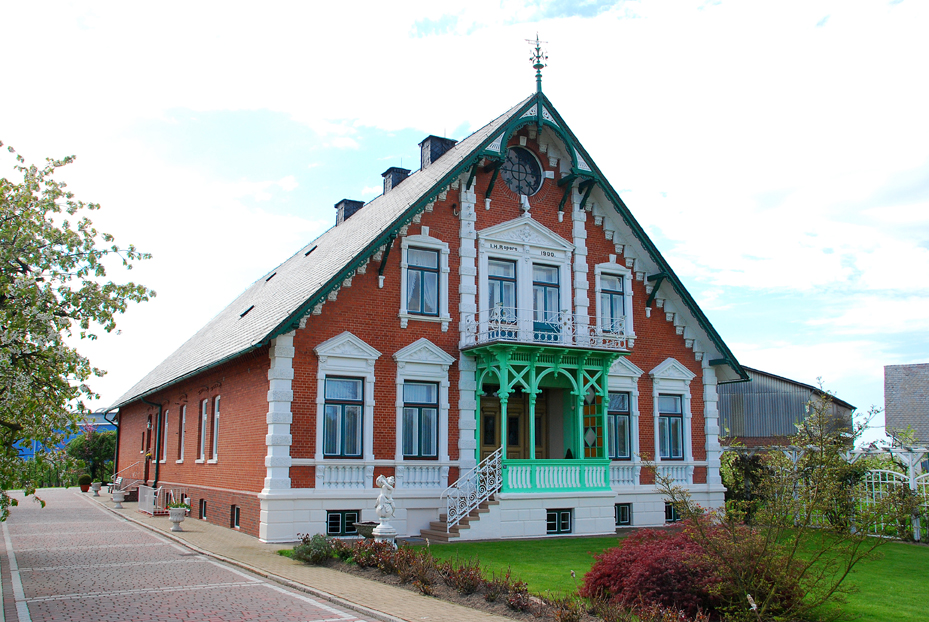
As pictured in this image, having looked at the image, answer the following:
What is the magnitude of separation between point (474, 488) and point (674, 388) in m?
7.37

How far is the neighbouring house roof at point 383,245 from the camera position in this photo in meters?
17.6

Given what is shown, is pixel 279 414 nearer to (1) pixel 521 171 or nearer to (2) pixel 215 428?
(2) pixel 215 428

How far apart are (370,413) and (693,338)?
10536 mm

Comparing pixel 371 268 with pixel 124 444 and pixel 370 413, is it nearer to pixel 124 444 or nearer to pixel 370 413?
pixel 370 413

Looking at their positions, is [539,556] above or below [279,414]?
below

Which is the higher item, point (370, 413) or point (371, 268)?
point (371, 268)

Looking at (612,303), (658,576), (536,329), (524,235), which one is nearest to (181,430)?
(536,329)

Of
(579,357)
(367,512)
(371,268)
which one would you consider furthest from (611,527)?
(371,268)

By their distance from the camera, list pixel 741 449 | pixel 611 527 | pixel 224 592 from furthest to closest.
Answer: pixel 741 449, pixel 611 527, pixel 224 592

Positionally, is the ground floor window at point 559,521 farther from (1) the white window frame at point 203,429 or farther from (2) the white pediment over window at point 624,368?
(1) the white window frame at point 203,429

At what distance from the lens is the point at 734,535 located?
891cm

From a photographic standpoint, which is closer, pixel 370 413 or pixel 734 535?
pixel 734 535

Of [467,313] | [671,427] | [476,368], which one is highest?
[467,313]

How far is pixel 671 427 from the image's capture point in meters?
22.9
